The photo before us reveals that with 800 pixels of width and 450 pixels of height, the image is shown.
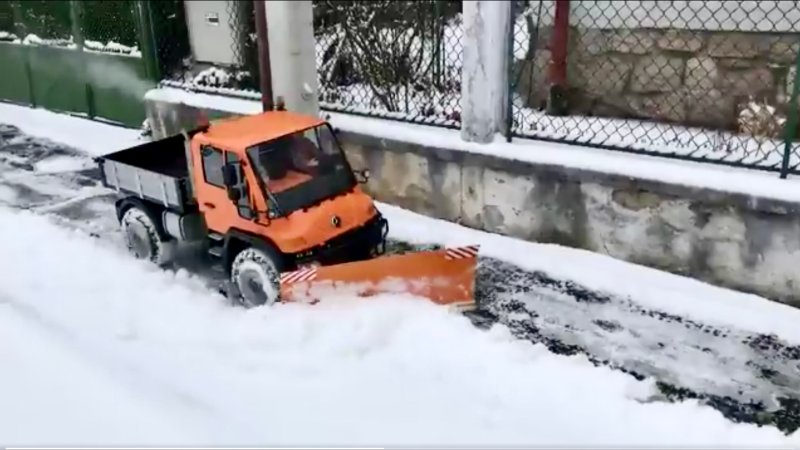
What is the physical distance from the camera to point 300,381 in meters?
5.06

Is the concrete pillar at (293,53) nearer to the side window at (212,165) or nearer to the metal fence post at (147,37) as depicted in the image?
the side window at (212,165)

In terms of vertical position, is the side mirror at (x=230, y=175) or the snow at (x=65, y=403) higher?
the side mirror at (x=230, y=175)

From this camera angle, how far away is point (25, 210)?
8.25 m

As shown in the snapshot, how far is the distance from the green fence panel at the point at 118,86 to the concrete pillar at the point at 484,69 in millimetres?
4594

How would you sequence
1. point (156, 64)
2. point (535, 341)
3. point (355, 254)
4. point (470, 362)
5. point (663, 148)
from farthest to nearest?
point (156, 64) → point (663, 148) → point (355, 254) → point (535, 341) → point (470, 362)

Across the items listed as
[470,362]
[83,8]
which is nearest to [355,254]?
[470,362]

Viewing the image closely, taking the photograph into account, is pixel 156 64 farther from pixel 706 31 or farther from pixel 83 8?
pixel 706 31

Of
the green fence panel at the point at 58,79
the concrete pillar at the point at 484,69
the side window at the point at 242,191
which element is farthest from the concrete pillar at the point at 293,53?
the green fence panel at the point at 58,79

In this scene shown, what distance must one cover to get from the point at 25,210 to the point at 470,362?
512 cm

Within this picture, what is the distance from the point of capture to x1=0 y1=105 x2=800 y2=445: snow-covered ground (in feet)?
15.2

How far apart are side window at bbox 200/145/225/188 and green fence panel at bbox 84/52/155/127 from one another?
436 cm

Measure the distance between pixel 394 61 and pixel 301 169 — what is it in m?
3.08

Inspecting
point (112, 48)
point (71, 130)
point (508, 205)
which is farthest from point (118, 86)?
point (508, 205)

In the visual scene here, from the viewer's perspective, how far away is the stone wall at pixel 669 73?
27.2 ft
